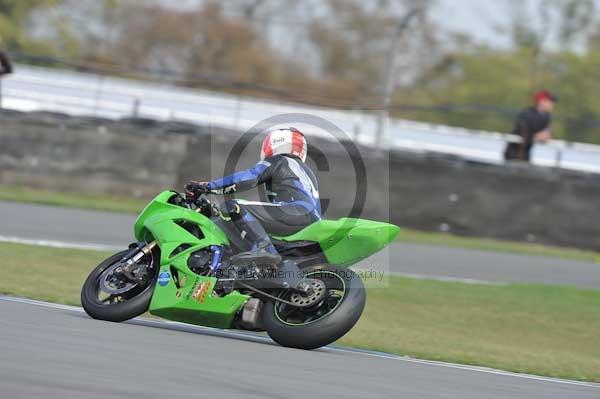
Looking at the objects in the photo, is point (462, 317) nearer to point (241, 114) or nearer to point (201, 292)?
point (201, 292)

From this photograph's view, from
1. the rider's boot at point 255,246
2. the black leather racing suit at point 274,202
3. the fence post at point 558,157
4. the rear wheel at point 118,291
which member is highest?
the black leather racing suit at point 274,202

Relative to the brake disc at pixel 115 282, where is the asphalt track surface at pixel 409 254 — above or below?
below

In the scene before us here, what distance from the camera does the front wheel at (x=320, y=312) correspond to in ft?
23.5

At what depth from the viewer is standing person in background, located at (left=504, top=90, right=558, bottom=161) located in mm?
17844

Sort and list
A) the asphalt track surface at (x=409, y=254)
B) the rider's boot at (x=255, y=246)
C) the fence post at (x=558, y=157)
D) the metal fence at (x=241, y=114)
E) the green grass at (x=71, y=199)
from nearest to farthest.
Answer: the rider's boot at (x=255, y=246)
the asphalt track surface at (x=409, y=254)
the green grass at (x=71, y=199)
the fence post at (x=558, y=157)
the metal fence at (x=241, y=114)

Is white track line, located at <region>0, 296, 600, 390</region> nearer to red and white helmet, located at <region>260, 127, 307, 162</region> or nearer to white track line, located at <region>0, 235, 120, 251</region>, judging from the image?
red and white helmet, located at <region>260, 127, 307, 162</region>

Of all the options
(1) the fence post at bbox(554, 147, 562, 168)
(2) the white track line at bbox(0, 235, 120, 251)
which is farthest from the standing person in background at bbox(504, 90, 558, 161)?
(2) the white track line at bbox(0, 235, 120, 251)

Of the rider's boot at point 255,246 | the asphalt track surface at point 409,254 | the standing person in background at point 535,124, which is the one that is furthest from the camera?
the standing person in background at point 535,124

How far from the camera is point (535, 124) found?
1788 cm

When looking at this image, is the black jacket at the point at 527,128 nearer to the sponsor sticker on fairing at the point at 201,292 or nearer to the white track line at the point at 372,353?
the white track line at the point at 372,353

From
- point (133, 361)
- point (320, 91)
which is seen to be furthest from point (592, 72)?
point (133, 361)

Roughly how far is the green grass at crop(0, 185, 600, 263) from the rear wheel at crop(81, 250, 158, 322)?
848 centimetres

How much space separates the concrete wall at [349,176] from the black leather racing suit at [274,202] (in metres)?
8.71

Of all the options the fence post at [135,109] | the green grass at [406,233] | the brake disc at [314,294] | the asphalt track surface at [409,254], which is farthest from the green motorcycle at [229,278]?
the fence post at [135,109]
